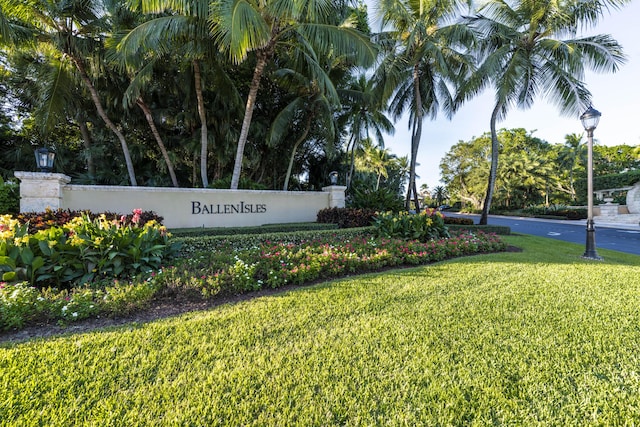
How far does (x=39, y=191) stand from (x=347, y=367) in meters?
8.59

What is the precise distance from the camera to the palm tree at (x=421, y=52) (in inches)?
426

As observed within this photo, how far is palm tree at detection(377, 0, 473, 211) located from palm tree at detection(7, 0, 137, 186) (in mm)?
10792

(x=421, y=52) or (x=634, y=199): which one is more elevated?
(x=421, y=52)

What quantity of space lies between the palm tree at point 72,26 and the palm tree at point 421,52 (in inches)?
425

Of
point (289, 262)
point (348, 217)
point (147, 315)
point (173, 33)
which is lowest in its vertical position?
point (147, 315)

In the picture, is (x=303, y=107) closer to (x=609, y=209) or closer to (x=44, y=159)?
(x=44, y=159)

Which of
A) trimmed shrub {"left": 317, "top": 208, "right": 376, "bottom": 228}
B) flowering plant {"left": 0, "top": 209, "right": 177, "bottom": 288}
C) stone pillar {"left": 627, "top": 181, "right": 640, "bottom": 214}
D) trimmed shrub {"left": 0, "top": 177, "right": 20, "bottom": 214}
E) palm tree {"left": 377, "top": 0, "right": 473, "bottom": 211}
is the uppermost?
palm tree {"left": 377, "top": 0, "right": 473, "bottom": 211}

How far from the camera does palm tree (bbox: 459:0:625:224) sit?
9.96 metres

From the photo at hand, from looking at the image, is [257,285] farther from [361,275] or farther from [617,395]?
[617,395]

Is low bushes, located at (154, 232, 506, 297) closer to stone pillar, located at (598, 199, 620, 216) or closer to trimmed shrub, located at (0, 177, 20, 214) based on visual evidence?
trimmed shrub, located at (0, 177, 20, 214)

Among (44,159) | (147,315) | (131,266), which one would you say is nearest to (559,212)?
(147,315)

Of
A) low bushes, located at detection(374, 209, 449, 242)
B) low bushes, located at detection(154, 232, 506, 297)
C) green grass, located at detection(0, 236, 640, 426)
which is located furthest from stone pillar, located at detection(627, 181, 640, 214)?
green grass, located at detection(0, 236, 640, 426)

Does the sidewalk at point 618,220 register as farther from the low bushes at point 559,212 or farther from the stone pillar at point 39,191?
the stone pillar at point 39,191

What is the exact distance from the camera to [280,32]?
7527 millimetres
